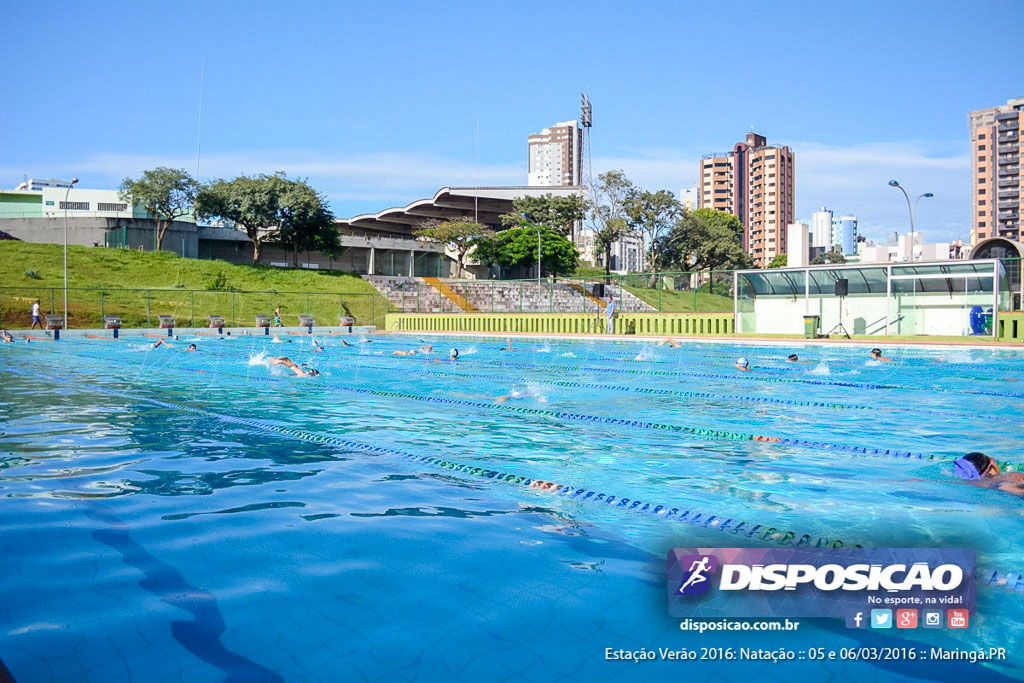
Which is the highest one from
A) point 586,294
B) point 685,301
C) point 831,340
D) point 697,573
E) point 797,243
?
point 797,243

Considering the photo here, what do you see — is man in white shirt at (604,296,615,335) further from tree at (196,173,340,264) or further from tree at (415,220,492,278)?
tree at (196,173,340,264)

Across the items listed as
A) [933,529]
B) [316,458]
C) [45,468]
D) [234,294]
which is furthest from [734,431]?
[234,294]

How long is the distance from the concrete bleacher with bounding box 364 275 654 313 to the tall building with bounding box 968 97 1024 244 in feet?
323

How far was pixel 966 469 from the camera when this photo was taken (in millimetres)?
5352

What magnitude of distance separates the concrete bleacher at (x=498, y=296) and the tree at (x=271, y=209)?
594 centimetres

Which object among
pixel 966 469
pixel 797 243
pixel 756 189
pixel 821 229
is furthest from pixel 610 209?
pixel 821 229

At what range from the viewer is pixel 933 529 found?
419 centimetres

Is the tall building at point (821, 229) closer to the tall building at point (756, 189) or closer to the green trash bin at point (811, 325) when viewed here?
the tall building at point (756, 189)

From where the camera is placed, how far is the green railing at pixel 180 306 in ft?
94.5

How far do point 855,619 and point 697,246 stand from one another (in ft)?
191

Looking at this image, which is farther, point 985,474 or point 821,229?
point 821,229

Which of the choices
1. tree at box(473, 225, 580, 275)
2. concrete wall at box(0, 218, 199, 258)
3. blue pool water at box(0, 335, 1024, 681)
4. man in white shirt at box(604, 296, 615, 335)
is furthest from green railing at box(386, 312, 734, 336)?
concrete wall at box(0, 218, 199, 258)

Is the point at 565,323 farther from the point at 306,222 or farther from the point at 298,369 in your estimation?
the point at 306,222

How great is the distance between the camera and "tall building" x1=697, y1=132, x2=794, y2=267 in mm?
126562
